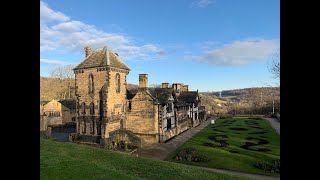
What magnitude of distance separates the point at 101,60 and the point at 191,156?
16266 mm

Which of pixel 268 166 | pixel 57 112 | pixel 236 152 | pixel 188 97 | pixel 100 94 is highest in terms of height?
pixel 100 94

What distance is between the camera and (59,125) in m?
44.1

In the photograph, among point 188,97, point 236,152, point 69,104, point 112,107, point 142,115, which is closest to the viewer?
point 236,152

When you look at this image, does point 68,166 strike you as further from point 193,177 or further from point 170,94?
point 170,94

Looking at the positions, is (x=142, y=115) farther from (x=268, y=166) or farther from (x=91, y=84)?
(x=268, y=166)

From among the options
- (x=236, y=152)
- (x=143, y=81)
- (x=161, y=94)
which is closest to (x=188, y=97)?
(x=161, y=94)

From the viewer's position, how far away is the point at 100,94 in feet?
98.2

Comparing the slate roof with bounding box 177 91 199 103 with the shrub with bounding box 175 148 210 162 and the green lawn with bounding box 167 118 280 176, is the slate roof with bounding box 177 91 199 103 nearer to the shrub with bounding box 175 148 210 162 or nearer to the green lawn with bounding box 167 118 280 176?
the green lawn with bounding box 167 118 280 176

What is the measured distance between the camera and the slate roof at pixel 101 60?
30016 mm

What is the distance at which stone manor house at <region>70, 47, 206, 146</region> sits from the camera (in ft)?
95.5

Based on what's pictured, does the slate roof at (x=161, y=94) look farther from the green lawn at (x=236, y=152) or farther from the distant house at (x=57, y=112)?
the distant house at (x=57, y=112)

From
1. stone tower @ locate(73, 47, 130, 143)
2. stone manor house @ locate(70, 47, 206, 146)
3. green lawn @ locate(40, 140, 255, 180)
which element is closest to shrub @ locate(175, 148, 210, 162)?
green lawn @ locate(40, 140, 255, 180)
